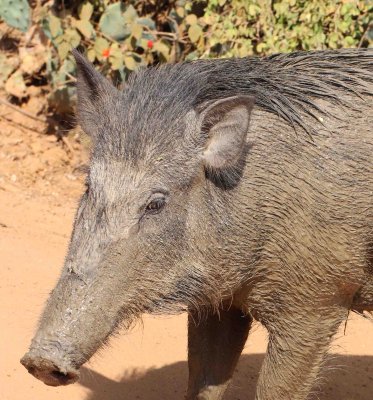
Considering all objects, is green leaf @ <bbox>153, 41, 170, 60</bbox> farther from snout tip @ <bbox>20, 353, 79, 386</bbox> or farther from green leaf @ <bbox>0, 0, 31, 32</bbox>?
snout tip @ <bbox>20, 353, 79, 386</bbox>

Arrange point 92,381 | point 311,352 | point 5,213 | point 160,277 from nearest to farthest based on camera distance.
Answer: point 160,277
point 311,352
point 92,381
point 5,213

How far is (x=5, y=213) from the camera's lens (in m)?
7.30

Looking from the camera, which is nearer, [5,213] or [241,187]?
[241,187]

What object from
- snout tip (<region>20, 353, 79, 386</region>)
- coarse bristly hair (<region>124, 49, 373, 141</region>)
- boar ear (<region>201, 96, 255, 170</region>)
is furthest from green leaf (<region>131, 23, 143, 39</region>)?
snout tip (<region>20, 353, 79, 386</region>)

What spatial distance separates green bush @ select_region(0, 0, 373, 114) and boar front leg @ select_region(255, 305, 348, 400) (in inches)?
164

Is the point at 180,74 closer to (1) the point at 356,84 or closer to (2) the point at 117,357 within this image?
(1) the point at 356,84

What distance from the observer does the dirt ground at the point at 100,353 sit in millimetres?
5410

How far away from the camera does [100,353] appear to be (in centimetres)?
396

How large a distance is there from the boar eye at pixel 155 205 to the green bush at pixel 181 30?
4372 millimetres

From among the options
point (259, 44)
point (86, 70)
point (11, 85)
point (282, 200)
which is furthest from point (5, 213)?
point (282, 200)

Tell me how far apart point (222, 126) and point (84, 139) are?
2.72 ft

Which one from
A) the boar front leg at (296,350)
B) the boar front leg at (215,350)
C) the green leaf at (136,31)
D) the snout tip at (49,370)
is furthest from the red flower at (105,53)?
the snout tip at (49,370)

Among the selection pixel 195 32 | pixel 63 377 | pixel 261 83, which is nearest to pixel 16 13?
pixel 195 32

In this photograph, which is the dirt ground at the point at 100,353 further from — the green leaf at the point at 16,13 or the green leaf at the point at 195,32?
the green leaf at the point at 195,32
